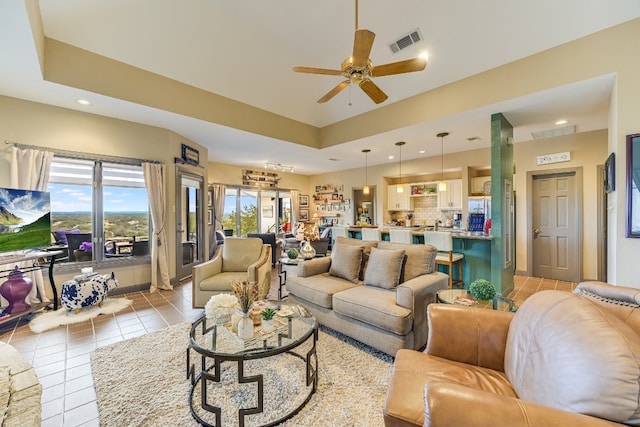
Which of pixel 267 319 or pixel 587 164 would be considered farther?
→ pixel 587 164

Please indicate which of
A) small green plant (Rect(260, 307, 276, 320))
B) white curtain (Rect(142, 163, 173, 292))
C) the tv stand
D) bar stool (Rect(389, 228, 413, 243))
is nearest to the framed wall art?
bar stool (Rect(389, 228, 413, 243))

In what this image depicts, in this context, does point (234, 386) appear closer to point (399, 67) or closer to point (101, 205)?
point (399, 67)

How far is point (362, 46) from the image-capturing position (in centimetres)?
231

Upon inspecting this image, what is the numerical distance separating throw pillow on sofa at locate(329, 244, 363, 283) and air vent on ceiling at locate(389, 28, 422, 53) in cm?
279

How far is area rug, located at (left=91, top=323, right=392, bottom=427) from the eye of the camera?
5.78ft

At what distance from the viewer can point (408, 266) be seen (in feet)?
9.75

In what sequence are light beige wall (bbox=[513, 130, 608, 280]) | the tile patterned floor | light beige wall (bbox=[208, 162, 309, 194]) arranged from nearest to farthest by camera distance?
the tile patterned floor
light beige wall (bbox=[513, 130, 608, 280])
light beige wall (bbox=[208, 162, 309, 194])

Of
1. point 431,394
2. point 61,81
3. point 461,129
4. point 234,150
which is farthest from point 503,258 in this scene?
point 61,81

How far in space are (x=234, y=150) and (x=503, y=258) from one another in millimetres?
5800

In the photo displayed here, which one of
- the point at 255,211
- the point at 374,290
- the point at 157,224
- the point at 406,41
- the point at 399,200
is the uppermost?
the point at 406,41

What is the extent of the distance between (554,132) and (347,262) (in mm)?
4801

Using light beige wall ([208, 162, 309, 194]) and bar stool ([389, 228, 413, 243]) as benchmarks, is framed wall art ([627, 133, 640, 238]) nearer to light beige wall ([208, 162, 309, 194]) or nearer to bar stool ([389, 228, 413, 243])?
bar stool ([389, 228, 413, 243])

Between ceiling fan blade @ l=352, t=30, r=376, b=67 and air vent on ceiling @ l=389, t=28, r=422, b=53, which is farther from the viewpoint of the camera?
air vent on ceiling @ l=389, t=28, r=422, b=53

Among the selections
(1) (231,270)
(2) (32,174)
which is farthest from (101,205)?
(1) (231,270)
